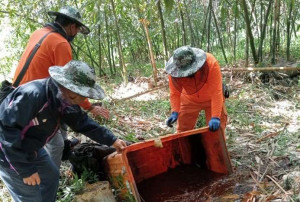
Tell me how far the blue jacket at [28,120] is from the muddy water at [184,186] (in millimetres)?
1297

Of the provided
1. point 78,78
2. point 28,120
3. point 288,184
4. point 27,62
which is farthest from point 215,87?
point 28,120

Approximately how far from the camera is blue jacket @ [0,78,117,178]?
204 cm

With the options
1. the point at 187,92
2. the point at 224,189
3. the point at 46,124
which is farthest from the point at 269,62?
the point at 46,124

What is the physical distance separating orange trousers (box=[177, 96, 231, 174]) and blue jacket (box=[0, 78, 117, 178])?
5.84 feet

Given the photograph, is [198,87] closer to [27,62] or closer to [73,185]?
[73,185]

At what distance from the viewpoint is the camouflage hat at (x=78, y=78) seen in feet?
6.87

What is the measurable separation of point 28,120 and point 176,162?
2.29 m

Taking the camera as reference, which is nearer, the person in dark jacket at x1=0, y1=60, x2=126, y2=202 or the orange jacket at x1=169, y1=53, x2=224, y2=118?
the person in dark jacket at x1=0, y1=60, x2=126, y2=202

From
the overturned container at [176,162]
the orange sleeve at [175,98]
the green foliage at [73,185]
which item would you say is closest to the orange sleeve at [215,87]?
the overturned container at [176,162]

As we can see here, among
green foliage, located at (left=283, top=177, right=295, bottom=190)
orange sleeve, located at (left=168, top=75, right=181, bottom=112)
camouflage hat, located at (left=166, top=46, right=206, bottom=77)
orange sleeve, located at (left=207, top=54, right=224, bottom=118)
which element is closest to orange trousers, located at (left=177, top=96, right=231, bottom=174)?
orange sleeve, located at (left=168, top=75, right=181, bottom=112)

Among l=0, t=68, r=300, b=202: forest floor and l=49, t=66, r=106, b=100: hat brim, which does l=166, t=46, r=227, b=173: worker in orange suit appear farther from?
l=49, t=66, r=106, b=100: hat brim

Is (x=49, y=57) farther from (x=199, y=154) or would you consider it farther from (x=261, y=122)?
(x=261, y=122)

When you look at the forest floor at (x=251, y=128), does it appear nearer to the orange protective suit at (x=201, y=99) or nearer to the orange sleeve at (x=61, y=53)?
the orange protective suit at (x=201, y=99)

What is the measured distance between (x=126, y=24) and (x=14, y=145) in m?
9.10
